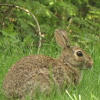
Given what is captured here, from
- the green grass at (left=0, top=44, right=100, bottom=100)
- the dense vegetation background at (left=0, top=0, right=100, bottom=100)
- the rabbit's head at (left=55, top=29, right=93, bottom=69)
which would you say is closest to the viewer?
the green grass at (left=0, top=44, right=100, bottom=100)

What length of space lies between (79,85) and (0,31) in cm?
307

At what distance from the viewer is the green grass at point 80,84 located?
18.4ft

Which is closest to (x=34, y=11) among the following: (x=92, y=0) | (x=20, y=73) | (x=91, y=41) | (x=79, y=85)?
(x=91, y=41)

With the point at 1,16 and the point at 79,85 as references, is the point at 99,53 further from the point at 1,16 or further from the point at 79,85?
the point at 1,16

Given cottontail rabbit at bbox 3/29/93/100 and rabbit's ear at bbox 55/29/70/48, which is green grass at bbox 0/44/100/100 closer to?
cottontail rabbit at bbox 3/29/93/100

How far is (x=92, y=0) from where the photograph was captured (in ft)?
35.9

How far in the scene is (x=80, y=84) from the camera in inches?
259

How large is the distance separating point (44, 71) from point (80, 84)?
0.88m

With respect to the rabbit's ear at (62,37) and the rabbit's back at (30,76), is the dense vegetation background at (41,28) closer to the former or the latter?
the rabbit's ear at (62,37)

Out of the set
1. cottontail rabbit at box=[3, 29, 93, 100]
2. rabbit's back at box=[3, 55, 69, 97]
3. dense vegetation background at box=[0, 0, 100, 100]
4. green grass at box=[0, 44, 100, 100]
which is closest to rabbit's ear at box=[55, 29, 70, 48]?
cottontail rabbit at box=[3, 29, 93, 100]

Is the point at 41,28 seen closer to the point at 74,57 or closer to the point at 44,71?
the point at 74,57

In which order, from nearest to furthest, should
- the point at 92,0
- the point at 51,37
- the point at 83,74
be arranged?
the point at 83,74, the point at 51,37, the point at 92,0

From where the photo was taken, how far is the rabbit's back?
18.6ft

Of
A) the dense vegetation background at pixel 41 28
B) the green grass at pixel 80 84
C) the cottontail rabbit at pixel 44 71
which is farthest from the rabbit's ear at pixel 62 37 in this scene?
the dense vegetation background at pixel 41 28
